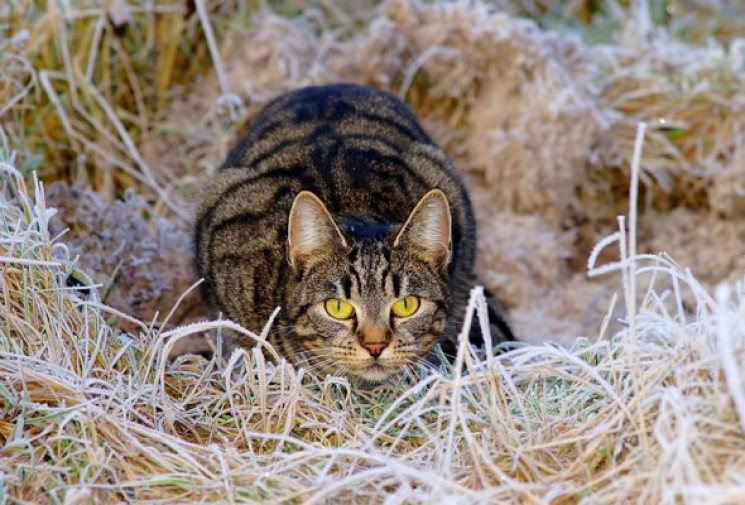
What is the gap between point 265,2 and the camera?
4.95 meters

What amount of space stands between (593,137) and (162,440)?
113 inches

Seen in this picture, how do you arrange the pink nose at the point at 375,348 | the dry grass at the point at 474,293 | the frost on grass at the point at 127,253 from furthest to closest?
1. the frost on grass at the point at 127,253
2. the pink nose at the point at 375,348
3. the dry grass at the point at 474,293

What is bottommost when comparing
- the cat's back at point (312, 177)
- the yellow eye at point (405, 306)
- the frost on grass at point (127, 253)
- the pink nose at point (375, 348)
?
the frost on grass at point (127, 253)

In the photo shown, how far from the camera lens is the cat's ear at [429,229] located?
2807 millimetres

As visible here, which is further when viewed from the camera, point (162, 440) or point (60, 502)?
point (162, 440)

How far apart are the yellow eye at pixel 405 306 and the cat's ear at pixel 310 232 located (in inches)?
9.0

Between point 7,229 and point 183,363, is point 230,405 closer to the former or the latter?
point 183,363

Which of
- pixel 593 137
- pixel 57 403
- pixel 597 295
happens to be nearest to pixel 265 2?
pixel 593 137

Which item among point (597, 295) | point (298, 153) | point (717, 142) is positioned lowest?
point (597, 295)

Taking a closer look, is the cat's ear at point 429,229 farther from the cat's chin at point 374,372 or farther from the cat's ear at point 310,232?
the cat's chin at point 374,372

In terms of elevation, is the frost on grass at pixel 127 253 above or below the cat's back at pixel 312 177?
below

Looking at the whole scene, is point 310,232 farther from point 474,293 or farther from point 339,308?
point 474,293

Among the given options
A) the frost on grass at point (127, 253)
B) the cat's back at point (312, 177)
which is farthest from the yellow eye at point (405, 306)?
the frost on grass at point (127, 253)

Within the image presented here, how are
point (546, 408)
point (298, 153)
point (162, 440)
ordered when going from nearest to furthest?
1. point (162, 440)
2. point (546, 408)
3. point (298, 153)
